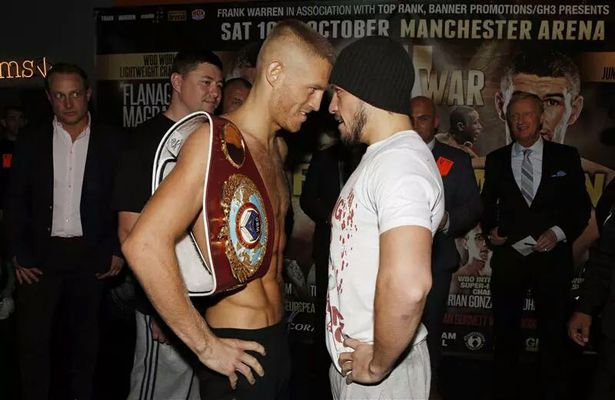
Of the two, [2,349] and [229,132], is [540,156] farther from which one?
[2,349]

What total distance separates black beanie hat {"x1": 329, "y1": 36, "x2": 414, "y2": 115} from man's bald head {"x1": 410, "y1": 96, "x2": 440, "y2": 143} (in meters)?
1.76

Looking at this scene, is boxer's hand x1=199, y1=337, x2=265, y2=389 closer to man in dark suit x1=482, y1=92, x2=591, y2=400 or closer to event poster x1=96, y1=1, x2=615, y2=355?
man in dark suit x1=482, y1=92, x2=591, y2=400

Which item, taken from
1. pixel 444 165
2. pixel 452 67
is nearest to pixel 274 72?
pixel 444 165

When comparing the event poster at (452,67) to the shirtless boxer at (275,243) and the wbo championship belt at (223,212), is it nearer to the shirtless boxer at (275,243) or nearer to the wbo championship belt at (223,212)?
the shirtless boxer at (275,243)

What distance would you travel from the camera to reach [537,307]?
3521mm

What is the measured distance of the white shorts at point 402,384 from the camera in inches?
60.0

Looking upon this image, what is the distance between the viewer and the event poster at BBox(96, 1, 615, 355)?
3.76 m

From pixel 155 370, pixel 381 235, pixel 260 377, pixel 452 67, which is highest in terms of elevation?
pixel 452 67

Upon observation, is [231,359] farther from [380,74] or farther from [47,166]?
[47,166]

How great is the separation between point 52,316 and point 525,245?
263 cm

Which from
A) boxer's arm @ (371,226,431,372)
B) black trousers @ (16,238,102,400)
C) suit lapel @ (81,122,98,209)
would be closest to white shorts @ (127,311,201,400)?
black trousers @ (16,238,102,400)

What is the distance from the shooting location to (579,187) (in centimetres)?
Answer: 357

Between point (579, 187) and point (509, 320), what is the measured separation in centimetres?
91

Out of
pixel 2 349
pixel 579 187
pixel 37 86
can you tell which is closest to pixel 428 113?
pixel 579 187
